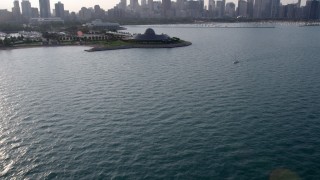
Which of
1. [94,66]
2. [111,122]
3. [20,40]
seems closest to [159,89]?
[111,122]

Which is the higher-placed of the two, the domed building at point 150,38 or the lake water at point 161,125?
→ the domed building at point 150,38

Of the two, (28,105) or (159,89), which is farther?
(159,89)

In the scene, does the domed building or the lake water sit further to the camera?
the domed building

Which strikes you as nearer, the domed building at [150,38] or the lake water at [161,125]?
the lake water at [161,125]

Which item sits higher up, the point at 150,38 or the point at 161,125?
the point at 150,38

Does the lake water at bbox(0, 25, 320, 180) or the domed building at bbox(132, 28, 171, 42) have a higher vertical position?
the domed building at bbox(132, 28, 171, 42)

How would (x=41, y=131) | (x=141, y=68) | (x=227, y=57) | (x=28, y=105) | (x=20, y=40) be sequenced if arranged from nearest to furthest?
(x=41, y=131), (x=28, y=105), (x=141, y=68), (x=227, y=57), (x=20, y=40)

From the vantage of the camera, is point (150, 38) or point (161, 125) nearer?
point (161, 125)

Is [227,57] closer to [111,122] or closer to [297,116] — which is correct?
[297,116]
